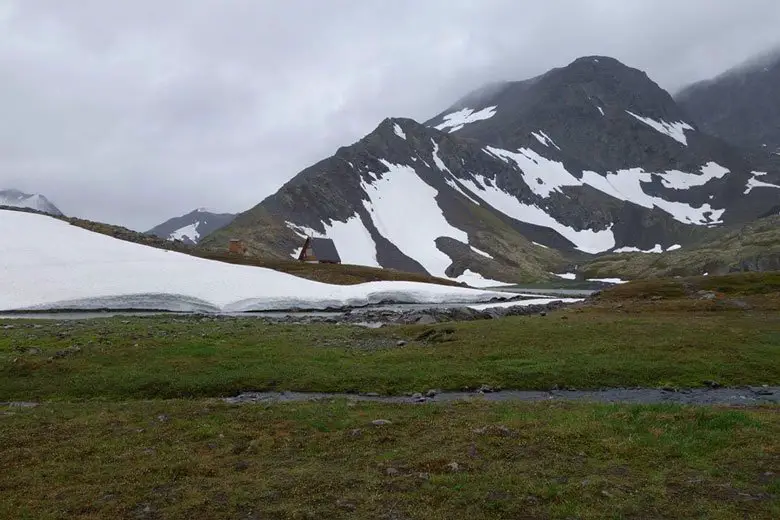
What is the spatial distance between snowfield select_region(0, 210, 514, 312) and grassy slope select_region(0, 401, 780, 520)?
51043 millimetres

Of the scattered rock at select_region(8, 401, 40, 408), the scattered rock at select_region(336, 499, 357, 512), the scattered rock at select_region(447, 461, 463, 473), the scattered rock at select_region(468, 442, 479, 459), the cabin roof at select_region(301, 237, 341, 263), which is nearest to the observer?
the scattered rock at select_region(336, 499, 357, 512)

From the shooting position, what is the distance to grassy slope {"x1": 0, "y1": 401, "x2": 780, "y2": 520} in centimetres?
1198

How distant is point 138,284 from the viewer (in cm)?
7119

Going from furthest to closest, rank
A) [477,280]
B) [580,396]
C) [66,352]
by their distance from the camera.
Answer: [477,280] < [66,352] < [580,396]

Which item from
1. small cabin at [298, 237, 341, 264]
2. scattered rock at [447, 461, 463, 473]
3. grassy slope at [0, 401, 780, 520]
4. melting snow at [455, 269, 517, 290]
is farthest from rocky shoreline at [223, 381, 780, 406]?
melting snow at [455, 269, 517, 290]

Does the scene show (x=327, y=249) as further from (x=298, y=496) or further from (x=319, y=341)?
(x=298, y=496)

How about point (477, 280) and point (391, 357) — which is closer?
point (391, 357)

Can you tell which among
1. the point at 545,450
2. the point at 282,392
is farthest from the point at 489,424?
the point at 282,392

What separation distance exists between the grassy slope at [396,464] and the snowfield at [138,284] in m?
51.0

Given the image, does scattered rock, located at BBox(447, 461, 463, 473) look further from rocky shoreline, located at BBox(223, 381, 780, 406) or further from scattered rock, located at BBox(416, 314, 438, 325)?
scattered rock, located at BBox(416, 314, 438, 325)

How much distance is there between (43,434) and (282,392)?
414 inches

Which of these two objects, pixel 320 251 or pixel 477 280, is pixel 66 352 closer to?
pixel 320 251

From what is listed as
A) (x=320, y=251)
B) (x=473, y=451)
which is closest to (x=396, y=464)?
(x=473, y=451)

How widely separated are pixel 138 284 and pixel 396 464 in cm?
6529
